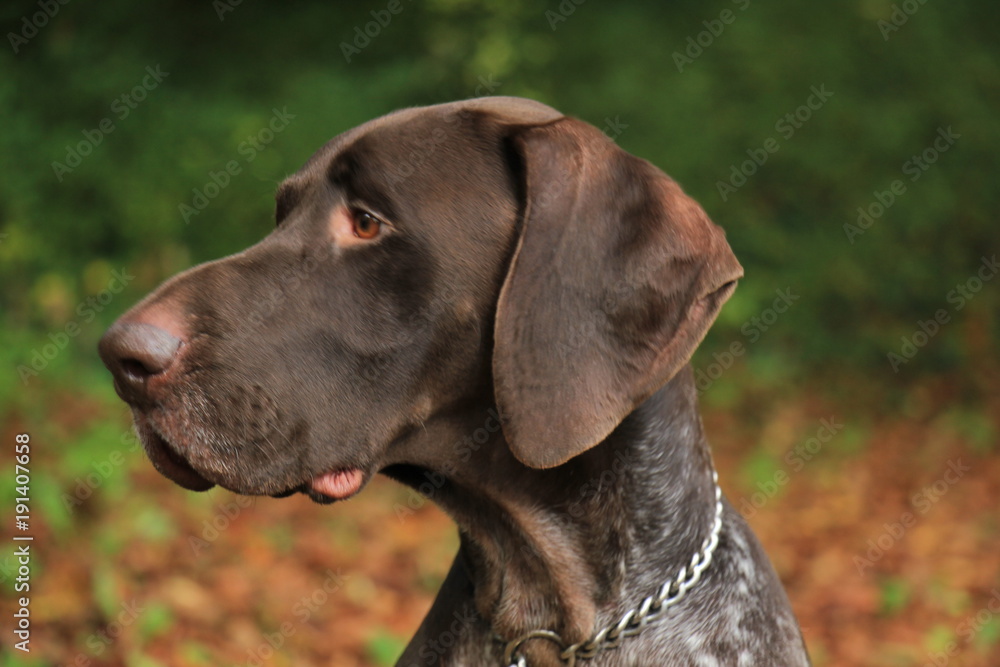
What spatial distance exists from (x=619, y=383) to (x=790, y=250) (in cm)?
839

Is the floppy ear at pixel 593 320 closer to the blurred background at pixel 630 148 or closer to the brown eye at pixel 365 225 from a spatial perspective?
the brown eye at pixel 365 225

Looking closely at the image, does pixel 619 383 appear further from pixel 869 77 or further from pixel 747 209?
pixel 869 77

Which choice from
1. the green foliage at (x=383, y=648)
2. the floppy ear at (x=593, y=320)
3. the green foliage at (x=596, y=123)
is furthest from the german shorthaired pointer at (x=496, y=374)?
the green foliage at (x=596, y=123)

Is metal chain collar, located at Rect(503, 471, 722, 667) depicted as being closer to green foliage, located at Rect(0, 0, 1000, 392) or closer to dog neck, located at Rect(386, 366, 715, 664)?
dog neck, located at Rect(386, 366, 715, 664)

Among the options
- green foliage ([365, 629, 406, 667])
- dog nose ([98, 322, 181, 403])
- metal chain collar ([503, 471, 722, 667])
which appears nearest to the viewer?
dog nose ([98, 322, 181, 403])

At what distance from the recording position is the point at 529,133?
2752 millimetres

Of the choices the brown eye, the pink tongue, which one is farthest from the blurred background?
the brown eye

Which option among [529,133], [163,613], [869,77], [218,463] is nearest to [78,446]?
[163,613]

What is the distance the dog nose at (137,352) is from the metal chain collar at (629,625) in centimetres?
113

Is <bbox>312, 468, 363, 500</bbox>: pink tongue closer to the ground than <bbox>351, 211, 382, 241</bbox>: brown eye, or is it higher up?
closer to the ground

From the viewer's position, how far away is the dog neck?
2.84 meters

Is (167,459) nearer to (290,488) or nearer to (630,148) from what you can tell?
(290,488)

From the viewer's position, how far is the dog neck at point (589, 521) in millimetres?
2840

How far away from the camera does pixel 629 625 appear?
282 centimetres
